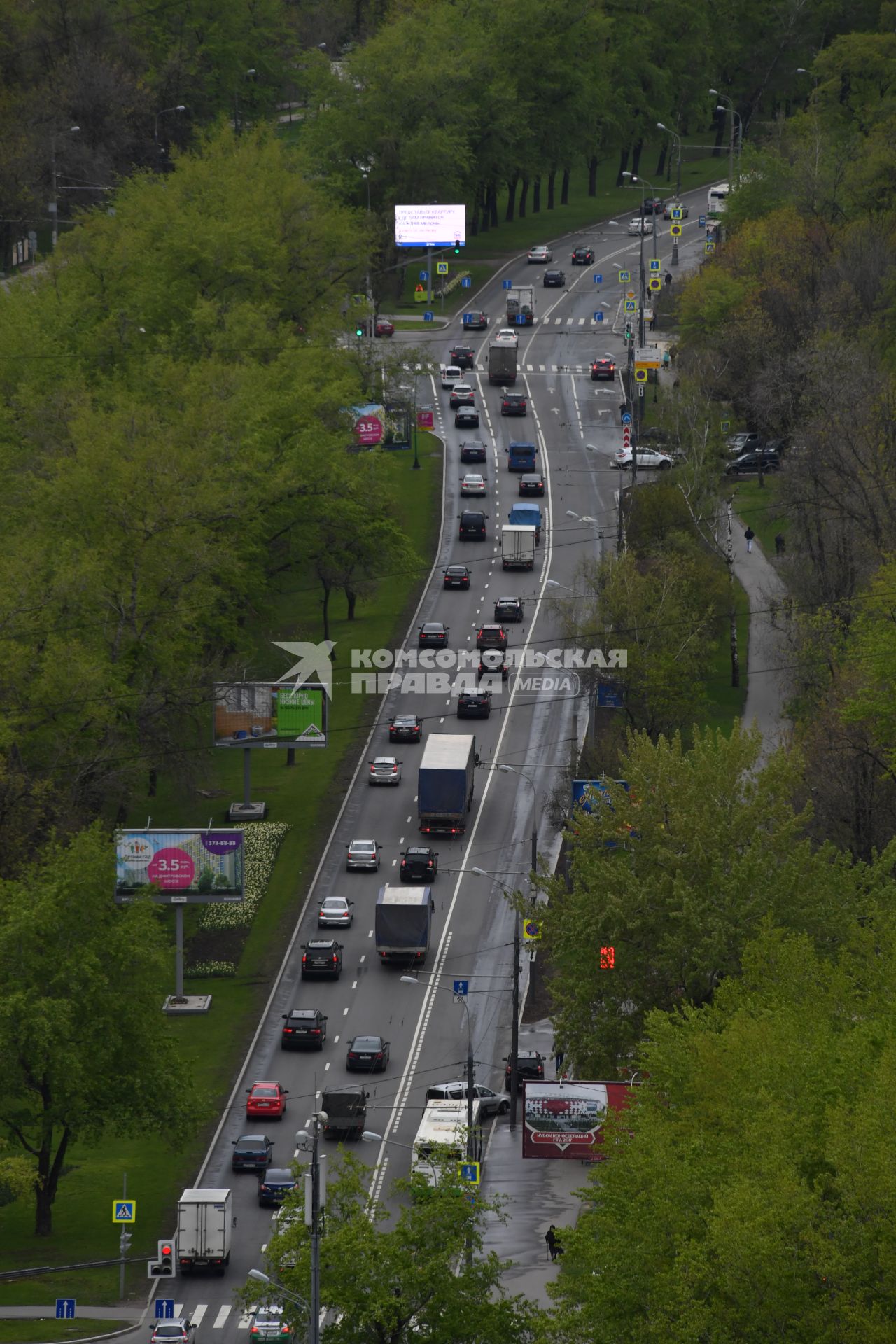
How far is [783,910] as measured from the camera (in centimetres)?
5862

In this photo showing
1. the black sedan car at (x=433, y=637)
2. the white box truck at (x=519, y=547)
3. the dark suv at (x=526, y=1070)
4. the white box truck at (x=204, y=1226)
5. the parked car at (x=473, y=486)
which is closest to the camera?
the white box truck at (x=204, y=1226)

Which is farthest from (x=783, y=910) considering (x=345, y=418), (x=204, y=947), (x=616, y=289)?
(x=616, y=289)

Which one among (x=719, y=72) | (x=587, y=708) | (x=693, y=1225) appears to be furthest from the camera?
(x=719, y=72)

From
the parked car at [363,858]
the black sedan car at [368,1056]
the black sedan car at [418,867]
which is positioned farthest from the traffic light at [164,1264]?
the parked car at [363,858]

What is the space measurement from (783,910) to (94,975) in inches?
735

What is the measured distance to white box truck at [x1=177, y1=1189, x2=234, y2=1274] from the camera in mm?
54594

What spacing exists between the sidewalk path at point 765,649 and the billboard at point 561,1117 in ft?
82.3

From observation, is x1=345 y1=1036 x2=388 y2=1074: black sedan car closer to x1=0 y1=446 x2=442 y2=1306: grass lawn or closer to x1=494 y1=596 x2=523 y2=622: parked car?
x1=0 y1=446 x2=442 y2=1306: grass lawn

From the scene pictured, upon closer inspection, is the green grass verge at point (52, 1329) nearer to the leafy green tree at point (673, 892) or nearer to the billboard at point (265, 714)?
the leafy green tree at point (673, 892)

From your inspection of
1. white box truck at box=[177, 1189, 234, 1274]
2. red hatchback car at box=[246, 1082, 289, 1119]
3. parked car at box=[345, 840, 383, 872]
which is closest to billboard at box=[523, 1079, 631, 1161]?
red hatchback car at box=[246, 1082, 289, 1119]

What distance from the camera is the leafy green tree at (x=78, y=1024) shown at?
191 ft

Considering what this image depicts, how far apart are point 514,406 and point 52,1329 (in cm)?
8055

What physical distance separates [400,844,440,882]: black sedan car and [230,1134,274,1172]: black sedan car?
1754cm

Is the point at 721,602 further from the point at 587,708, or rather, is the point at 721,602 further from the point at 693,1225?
the point at 693,1225
